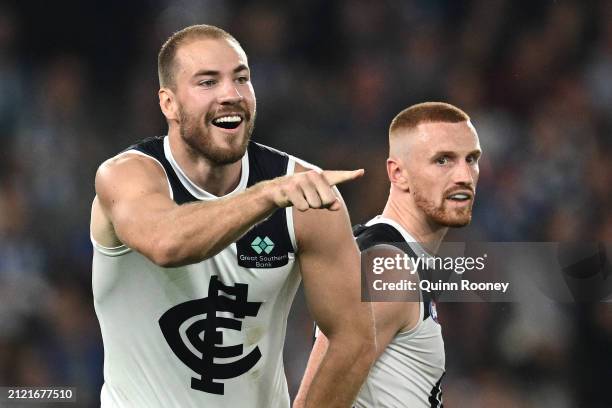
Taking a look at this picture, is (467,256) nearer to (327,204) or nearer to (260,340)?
(260,340)

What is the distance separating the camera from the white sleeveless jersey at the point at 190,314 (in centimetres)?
327

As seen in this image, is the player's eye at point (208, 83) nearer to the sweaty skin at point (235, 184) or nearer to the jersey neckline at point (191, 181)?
the sweaty skin at point (235, 184)

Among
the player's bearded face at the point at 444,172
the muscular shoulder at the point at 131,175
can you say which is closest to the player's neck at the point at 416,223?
the player's bearded face at the point at 444,172

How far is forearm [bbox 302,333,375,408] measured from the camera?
333cm

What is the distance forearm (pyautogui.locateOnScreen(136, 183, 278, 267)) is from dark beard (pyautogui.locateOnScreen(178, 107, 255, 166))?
0.66 metres

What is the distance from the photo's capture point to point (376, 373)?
359 cm

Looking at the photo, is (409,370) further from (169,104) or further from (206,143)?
(169,104)

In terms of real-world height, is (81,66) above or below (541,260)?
above

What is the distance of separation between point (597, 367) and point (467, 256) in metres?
1.19

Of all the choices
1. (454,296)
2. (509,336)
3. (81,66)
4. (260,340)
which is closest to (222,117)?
(260,340)

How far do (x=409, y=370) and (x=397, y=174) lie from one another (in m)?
0.92

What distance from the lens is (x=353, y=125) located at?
7.14 m

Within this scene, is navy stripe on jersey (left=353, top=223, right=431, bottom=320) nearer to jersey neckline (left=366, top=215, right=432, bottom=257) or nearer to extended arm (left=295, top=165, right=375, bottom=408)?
jersey neckline (left=366, top=215, right=432, bottom=257)

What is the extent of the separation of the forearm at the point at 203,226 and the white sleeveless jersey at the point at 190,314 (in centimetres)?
Answer: 65
